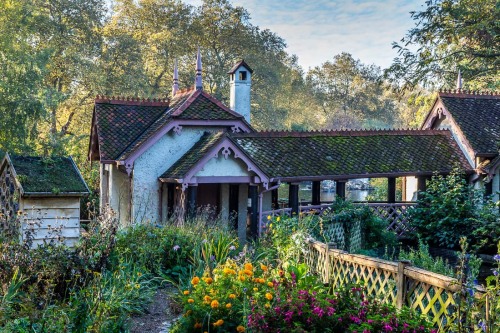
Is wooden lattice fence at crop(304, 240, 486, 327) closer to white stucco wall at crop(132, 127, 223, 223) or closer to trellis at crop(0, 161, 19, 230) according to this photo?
trellis at crop(0, 161, 19, 230)

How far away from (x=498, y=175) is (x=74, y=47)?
2578cm

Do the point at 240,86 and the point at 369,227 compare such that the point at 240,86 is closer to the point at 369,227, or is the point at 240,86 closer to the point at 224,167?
the point at 224,167

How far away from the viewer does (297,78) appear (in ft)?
189

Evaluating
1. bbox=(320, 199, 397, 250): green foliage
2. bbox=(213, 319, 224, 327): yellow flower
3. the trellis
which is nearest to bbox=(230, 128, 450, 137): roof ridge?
bbox=(320, 199, 397, 250): green foliage

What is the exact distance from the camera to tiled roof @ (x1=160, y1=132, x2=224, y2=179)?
17.1m

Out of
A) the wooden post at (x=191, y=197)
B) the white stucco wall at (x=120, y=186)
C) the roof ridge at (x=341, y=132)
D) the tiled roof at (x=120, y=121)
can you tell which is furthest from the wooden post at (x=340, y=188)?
the white stucco wall at (x=120, y=186)

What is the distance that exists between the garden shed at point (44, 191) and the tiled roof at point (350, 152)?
240 inches

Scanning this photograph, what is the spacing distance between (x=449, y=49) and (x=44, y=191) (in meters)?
26.3

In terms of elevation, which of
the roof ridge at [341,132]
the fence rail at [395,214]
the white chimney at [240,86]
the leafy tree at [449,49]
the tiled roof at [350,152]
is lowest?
the fence rail at [395,214]

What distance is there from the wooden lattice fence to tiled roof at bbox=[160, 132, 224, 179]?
310 inches

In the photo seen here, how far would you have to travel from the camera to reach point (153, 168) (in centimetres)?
1848

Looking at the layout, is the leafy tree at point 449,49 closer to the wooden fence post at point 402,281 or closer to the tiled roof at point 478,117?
the tiled roof at point 478,117

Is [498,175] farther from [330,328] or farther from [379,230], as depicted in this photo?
[330,328]

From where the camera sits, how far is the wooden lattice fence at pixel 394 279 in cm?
600
